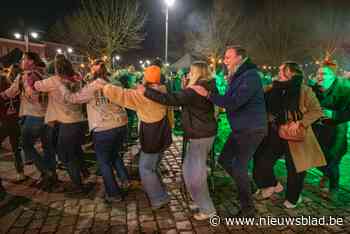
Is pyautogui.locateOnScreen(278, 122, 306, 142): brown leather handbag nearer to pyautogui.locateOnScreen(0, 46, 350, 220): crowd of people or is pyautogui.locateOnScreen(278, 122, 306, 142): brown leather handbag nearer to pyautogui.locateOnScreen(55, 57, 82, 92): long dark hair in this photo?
pyautogui.locateOnScreen(0, 46, 350, 220): crowd of people

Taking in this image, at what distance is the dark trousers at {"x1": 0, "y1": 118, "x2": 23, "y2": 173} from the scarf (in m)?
4.27

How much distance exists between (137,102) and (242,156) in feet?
4.99

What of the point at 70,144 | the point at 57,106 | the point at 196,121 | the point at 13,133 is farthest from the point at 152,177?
the point at 13,133

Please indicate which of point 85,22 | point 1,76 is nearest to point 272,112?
point 1,76

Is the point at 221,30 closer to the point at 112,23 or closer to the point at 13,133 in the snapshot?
the point at 112,23

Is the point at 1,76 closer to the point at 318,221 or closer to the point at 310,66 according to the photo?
the point at 318,221

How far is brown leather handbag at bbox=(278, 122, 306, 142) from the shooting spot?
12.6 ft

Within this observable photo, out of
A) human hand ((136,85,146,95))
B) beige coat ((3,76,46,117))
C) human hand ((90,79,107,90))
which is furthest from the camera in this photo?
beige coat ((3,76,46,117))

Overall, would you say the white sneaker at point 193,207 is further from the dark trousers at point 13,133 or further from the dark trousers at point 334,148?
the dark trousers at point 13,133

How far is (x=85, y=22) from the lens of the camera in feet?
89.4

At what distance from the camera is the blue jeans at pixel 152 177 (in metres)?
3.90

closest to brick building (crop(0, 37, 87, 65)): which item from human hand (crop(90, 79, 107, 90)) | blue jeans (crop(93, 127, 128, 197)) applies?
blue jeans (crop(93, 127, 128, 197))

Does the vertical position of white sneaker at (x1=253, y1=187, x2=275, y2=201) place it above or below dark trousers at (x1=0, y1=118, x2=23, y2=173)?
below

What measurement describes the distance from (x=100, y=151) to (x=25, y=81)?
1.74 meters
